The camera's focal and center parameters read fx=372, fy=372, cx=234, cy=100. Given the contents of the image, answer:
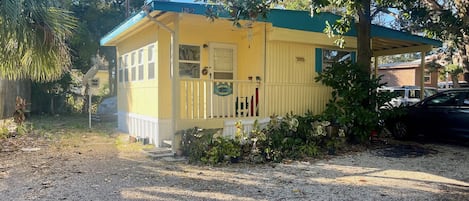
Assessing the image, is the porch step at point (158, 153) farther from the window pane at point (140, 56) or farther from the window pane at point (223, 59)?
the window pane at point (140, 56)

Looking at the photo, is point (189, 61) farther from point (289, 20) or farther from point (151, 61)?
point (289, 20)

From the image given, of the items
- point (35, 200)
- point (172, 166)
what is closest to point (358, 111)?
point (172, 166)

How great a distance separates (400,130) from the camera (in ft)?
33.3

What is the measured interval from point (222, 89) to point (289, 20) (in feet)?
7.65

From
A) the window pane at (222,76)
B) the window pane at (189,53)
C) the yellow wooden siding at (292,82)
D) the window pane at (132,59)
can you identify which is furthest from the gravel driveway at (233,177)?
the window pane at (132,59)

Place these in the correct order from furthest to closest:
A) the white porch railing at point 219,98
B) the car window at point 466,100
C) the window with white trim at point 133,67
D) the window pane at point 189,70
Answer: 1. the window with white trim at point 133,67
2. the window pane at point 189,70
3. the car window at point 466,100
4. the white porch railing at point 219,98

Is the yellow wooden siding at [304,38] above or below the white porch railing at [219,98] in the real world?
above

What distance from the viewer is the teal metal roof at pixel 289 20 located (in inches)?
276

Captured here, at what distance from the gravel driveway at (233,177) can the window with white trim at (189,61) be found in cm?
231

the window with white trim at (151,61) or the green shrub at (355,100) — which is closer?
the green shrub at (355,100)

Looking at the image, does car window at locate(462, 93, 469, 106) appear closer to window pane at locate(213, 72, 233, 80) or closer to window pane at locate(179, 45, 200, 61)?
window pane at locate(213, 72, 233, 80)

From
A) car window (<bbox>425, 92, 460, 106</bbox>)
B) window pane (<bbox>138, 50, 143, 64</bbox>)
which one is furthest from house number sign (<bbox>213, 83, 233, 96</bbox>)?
car window (<bbox>425, 92, 460, 106</bbox>)

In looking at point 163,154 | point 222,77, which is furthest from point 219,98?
point 163,154

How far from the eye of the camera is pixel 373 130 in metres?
8.91
